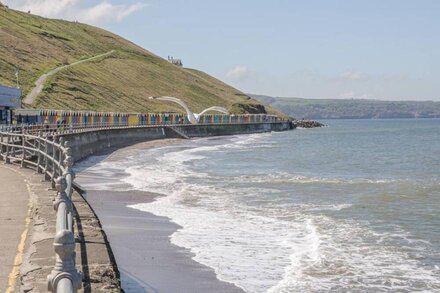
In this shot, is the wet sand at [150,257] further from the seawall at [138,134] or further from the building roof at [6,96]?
the building roof at [6,96]

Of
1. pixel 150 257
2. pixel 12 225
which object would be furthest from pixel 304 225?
pixel 12 225

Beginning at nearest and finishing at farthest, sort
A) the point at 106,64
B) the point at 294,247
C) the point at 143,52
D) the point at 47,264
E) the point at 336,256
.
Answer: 1. the point at 47,264
2. the point at 336,256
3. the point at 294,247
4. the point at 106,64
5. the point at 143,52

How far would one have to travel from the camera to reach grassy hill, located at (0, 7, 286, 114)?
9825cm

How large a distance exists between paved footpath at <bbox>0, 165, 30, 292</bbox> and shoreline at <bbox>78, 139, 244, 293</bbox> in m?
1.57

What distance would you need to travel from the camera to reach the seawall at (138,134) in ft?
132

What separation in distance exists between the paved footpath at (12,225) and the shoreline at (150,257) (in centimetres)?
157

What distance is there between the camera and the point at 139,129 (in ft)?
219

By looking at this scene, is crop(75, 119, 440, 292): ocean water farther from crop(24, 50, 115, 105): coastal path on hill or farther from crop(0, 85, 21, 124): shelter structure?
crop(24, 50, 115, 105): coastal path on hill

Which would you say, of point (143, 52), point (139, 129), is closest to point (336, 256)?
point (139, 129)

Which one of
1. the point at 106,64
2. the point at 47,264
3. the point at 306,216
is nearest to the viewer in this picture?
the point at 47,264

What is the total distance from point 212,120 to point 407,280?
312ft

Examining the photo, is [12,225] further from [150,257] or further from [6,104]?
[6,104]

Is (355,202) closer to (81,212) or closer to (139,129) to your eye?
(81,212)

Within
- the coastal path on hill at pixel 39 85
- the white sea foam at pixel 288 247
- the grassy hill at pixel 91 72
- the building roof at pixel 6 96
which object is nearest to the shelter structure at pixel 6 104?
the building roof at pixel 6 96
